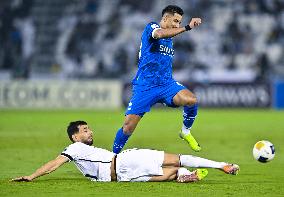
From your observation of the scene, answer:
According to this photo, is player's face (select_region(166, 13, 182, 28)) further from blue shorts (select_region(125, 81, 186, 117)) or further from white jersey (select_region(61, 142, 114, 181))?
white jersey (select_region(61, 142, 114, 181))

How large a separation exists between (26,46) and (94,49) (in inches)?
104

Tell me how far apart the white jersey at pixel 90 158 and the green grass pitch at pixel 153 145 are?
0.59ft

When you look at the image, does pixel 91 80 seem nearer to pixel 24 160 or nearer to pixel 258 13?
pixel 258 13

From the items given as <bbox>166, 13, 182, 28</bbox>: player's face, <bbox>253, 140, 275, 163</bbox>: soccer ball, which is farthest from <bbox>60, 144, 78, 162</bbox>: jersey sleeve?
<bbox>166, 13, 182, 28</bbox>: player's face

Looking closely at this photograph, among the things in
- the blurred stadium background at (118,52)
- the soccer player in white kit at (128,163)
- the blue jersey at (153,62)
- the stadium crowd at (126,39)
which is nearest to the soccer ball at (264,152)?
the soccer player in white kit at (128,163)

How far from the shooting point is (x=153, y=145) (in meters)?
15.4

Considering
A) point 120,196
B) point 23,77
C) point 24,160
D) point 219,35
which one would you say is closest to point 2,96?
point 23,77

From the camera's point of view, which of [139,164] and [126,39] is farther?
[126,39]

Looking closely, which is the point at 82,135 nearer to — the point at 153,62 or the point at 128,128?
the point at 128,128

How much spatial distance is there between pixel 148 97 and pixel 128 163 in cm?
184

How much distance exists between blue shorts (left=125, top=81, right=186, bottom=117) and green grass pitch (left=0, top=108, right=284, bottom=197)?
1156 mm

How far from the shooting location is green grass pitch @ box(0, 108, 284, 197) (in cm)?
882

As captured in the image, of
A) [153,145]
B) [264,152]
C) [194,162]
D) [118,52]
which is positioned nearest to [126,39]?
[118,52]

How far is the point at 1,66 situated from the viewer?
29156 millimetres
